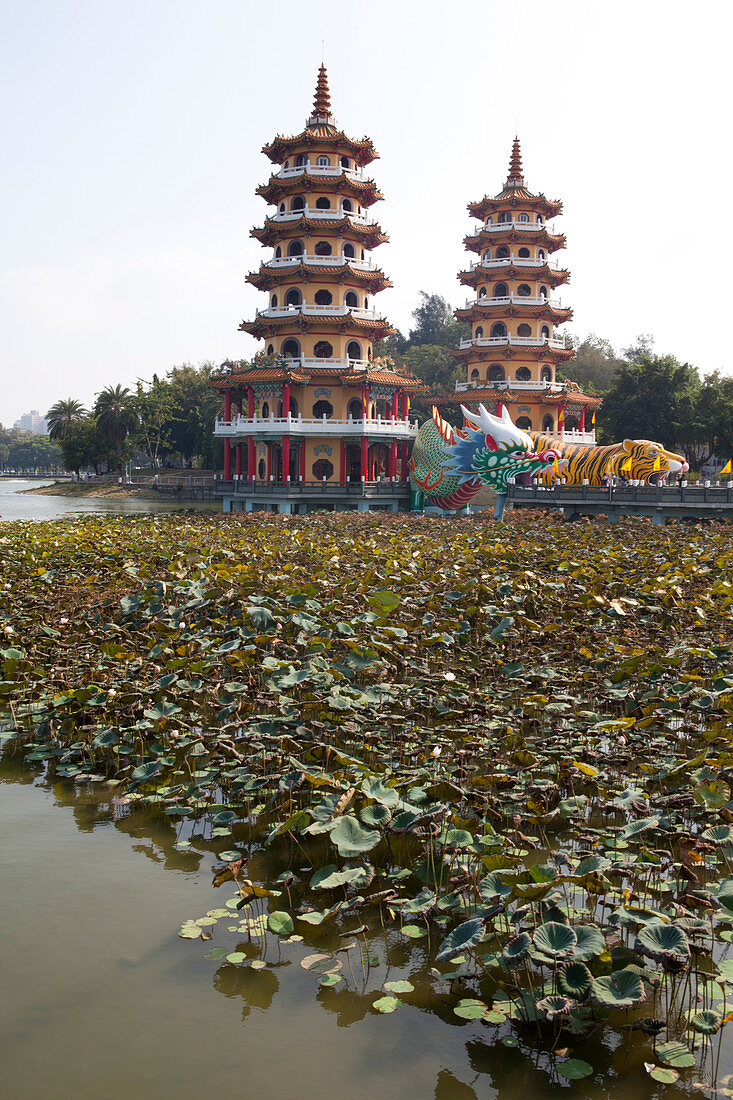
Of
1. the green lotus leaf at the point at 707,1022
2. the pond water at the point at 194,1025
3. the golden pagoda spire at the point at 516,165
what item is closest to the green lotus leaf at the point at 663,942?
the green lotus leaf at the point at 707,1022

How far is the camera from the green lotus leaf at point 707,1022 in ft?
11.8

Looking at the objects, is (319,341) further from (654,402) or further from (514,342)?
(654,402)

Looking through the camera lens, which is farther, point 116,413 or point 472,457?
point 116,413

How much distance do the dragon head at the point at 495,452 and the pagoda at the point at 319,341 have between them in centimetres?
708

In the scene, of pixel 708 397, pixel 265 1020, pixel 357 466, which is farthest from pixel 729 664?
pixel 708 397

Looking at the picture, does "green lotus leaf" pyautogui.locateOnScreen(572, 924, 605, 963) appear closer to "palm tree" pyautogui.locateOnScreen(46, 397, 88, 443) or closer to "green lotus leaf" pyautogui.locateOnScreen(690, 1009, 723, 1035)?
"green lotus leaf" pyautogui.locateOnScreen(690, 1009, 723, 1035)

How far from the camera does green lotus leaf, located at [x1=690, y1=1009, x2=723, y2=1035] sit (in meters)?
3.58

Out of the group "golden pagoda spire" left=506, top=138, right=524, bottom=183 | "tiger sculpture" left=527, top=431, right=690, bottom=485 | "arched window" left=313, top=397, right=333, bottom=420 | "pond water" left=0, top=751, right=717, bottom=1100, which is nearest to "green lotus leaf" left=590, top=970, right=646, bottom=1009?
"pond water" left=0, top=751, right=717, bottom=1100

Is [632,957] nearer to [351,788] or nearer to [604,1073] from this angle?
[604,1073]

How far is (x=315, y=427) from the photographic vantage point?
36500 mm

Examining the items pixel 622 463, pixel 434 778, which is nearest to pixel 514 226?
pixel 622 463

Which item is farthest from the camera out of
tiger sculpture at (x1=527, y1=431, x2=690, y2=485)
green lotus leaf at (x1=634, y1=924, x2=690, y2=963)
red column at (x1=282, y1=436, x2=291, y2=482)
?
red column at (x1=282, y1=436, x2=291, y2=482)

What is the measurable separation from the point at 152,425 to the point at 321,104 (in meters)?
30.5

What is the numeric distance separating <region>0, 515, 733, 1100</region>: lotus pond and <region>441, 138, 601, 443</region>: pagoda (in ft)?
101
